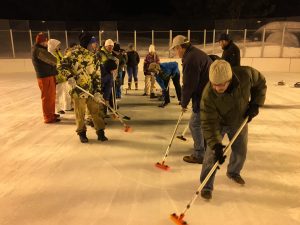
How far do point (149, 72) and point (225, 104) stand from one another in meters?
5.05

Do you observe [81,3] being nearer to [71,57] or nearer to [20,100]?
[20,100]

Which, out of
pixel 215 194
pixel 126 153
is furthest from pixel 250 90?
pixel 126 153

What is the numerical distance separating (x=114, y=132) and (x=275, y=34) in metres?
11.8

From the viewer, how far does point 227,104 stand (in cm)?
286

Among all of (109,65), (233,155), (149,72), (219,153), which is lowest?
(233,155)

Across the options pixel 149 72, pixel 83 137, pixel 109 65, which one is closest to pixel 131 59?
pixel 149 72

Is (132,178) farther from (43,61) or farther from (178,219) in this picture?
(43,61)

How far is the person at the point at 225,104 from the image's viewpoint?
2.70 meters

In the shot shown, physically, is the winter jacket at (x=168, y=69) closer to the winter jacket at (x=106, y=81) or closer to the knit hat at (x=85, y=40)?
the winter jacket at (x=106, y=81)

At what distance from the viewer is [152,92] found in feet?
26.3

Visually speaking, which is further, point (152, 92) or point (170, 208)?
point (152, 92)

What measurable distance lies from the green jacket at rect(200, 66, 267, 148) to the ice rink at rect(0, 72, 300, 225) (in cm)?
77

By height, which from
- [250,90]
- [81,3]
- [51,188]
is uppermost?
[81,3]

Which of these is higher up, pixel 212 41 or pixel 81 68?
pixel 212 41
